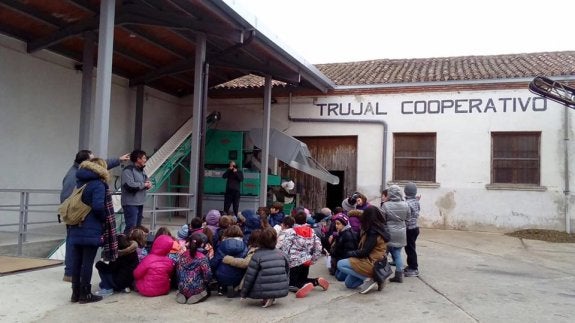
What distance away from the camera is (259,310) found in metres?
4.93

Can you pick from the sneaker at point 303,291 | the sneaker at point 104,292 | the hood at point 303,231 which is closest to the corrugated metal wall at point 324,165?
the hood at point 303,231

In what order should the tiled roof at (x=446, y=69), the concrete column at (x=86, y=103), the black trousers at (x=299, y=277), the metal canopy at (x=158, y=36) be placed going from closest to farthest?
1. the black trousers at (x=299, y=277)
2. the metal canopy at (x=158, y=36)
3. the concrete column at (x=86, y=103)
4. the tiled roof at (x=446, y=69)

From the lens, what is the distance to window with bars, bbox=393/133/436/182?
43.8 feet

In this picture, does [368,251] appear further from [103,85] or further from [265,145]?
[265,145]

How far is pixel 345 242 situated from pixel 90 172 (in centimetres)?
343

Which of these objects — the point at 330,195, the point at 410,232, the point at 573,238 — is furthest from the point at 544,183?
the point at 410,232

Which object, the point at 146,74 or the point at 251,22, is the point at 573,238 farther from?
the point at 146,74

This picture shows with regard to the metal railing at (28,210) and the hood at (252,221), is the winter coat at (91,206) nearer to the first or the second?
the hood at (252,221)

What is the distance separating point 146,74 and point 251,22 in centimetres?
473

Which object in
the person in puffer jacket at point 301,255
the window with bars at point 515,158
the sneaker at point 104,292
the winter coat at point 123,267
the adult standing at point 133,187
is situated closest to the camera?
the sneaker at point 104,292

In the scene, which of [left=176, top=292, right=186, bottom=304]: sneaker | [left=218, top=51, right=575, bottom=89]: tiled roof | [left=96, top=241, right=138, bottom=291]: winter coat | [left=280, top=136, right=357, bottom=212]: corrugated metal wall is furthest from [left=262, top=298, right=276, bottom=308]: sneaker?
[left=218, top=51, right=575, bottom=89]: tiled roof

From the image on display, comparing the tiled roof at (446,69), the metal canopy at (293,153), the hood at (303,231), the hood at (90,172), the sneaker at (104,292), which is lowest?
the sneaker at (104,292)

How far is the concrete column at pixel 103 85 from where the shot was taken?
6633mm

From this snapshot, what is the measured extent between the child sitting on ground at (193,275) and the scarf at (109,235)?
748mm
